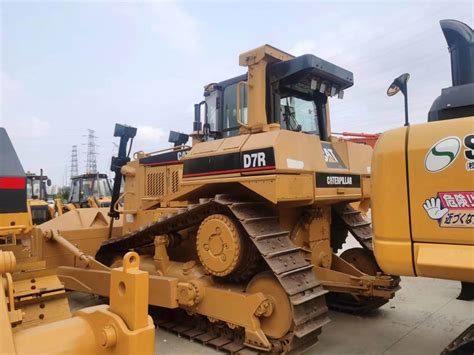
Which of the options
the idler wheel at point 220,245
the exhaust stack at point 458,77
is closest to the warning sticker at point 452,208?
the exhaust stack at point 458,77

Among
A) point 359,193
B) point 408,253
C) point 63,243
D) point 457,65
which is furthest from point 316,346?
point 63,243

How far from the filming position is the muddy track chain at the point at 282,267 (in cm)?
370

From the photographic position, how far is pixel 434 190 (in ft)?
7.39

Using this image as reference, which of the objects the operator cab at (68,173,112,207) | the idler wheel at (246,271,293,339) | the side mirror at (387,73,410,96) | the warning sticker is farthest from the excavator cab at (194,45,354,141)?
the operator cab at (68,173,112,207)

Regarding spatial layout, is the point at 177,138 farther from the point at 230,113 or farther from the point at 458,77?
the point at 458,77

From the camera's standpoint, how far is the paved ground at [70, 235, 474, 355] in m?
4.28

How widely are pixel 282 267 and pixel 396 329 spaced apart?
2067 mm

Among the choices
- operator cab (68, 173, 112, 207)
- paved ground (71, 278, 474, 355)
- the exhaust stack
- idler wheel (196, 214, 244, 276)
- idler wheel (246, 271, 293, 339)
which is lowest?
paved ground (71, 278, 474, 355)

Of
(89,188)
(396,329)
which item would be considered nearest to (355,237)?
(396,329)

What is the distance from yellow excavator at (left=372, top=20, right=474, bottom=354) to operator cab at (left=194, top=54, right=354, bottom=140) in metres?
1.98

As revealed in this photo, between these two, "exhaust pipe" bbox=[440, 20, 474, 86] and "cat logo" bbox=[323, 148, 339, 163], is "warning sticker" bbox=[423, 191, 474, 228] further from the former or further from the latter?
"cat logo" bbox=[323, 148, 339, 163]

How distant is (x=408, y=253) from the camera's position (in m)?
2.36

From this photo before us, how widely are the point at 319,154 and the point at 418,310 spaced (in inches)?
111

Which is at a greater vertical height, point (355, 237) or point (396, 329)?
point (355, 237)
